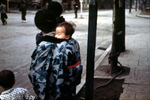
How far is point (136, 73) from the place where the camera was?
18.6ft

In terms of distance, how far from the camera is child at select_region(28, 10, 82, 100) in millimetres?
2301

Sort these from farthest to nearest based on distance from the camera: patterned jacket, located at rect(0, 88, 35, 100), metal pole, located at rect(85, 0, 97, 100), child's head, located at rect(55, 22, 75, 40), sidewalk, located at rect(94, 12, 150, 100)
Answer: sidewalk, located at rect(94, 12, 150, 100)
metal pole, located at rect(85, 0, 97, 100)
patterned jacket, located at rect(0, 88, 35, 100)
child's head, located at rect(55, 22, 75, 40)

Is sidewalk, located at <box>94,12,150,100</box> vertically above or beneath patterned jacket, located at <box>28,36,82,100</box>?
beneath

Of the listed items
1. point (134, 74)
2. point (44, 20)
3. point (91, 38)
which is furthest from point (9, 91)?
point (134, 74)

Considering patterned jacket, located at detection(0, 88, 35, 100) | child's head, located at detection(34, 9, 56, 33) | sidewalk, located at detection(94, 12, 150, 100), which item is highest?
child's head, located at detection(34, 9, 56, 33)

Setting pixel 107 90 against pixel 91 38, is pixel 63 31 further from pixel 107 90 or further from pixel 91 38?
pixel 107 90

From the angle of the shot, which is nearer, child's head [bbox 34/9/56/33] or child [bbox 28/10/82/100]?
child [bbox 28/10/82/100]

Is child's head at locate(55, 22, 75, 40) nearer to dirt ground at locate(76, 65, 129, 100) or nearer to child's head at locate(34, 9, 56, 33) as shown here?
child's head at locate(34, 9, 56, 33)

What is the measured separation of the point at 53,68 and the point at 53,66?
0.07 ft

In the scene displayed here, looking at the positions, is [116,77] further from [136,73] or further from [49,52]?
[49,52]

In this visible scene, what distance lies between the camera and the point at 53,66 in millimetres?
2301

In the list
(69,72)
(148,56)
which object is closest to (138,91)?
(69,72)

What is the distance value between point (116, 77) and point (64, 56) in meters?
3.38

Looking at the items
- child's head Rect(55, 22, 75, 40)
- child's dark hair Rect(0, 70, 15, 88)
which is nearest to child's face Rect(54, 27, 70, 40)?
child's head Rect(55, 22, 75, 40)
